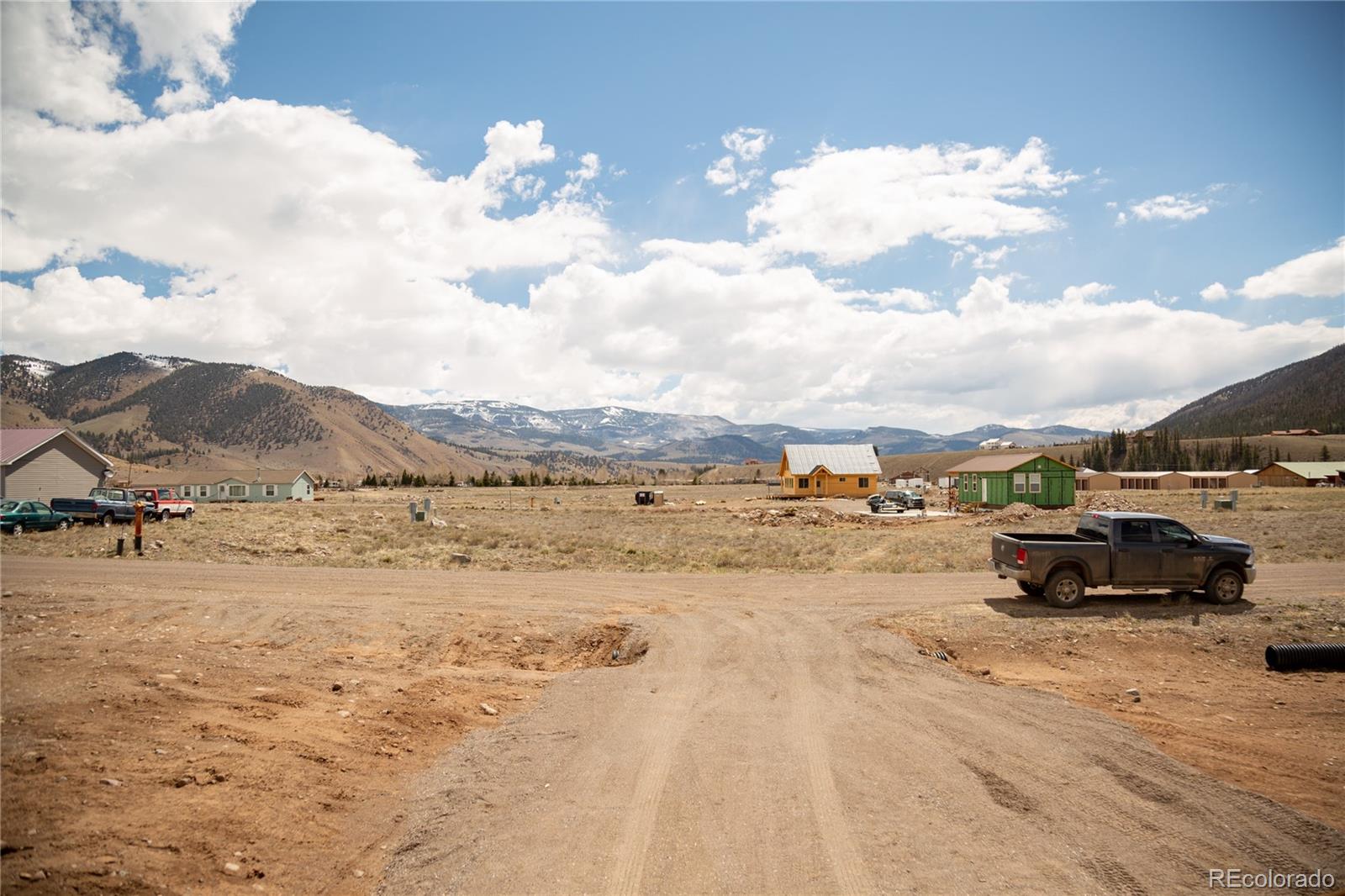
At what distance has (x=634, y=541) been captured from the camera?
33.0m

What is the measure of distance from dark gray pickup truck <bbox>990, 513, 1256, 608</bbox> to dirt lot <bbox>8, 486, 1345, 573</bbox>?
7.35 metres

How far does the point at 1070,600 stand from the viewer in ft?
53.8

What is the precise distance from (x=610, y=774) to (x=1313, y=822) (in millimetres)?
6735

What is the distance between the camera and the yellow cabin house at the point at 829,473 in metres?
75.8

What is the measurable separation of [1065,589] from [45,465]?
64.9 meters

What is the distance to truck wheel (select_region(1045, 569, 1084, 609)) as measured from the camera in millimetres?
16422

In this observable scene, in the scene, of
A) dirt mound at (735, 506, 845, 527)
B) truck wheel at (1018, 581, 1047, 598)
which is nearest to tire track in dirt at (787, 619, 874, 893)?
truck wheel at (1018, 581, 1047, 598)

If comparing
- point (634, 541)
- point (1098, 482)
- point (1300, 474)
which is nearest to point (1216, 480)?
point (1300, 474)

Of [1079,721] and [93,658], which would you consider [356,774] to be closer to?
[93,658]

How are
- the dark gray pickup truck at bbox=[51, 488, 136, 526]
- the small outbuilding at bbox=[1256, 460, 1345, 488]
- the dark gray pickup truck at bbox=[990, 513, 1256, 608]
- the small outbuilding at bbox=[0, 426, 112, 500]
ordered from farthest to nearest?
the small outbuilding at bbox=[1256, 460, 1345, 488] < the small outbuilding at bbox=[0, 426, 112, 500] < the dark gray pickup truck at bbox=[51, 488, 136, 526] < the dark gray pickup truck at bbox=[990, 513, 1256, 608]

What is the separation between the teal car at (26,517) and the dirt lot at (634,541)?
2.14 metres

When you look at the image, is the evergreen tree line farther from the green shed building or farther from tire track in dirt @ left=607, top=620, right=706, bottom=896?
tire track in dirt @ left=607, top=620, right=706, bottom=896

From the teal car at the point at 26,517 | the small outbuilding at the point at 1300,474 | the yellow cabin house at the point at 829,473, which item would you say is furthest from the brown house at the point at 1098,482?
the teal car at the point at 26,517

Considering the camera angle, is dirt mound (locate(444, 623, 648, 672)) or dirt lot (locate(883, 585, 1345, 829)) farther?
dirt mound (locate(444, 623, 648, 672))
